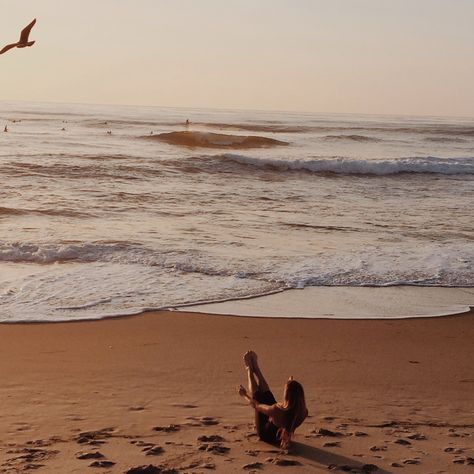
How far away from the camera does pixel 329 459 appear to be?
4.68 meters

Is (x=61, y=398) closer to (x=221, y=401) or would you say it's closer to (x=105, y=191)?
(x=221, y=401)

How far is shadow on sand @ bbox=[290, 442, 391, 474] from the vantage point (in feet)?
14.8

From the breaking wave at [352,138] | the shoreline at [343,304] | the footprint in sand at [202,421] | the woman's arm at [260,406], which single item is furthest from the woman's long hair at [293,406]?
the breaking wave at [352,138]

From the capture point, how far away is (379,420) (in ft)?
17.8

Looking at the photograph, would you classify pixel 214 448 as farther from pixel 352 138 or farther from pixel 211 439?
pixel 352 138

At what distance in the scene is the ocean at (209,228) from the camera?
9.77m

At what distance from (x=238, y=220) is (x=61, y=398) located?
32.3ft

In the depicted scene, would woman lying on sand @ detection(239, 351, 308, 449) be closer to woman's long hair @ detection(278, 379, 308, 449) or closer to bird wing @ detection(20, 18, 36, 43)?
woman's long hair @ detection(278, 379, 308, 449)

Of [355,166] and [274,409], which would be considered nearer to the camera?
[274,409]

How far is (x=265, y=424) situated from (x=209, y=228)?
30.9 ft

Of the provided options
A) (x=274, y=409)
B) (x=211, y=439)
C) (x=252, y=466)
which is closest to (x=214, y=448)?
(x=211, y=439)

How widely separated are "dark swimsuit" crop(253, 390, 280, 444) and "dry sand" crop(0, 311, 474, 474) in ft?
0.20

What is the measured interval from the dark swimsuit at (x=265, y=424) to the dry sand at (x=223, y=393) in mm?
61

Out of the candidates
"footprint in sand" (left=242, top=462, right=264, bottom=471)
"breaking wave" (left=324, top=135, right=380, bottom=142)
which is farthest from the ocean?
"breaking wave" (left=324, top=135, right=380, bottom=142)
